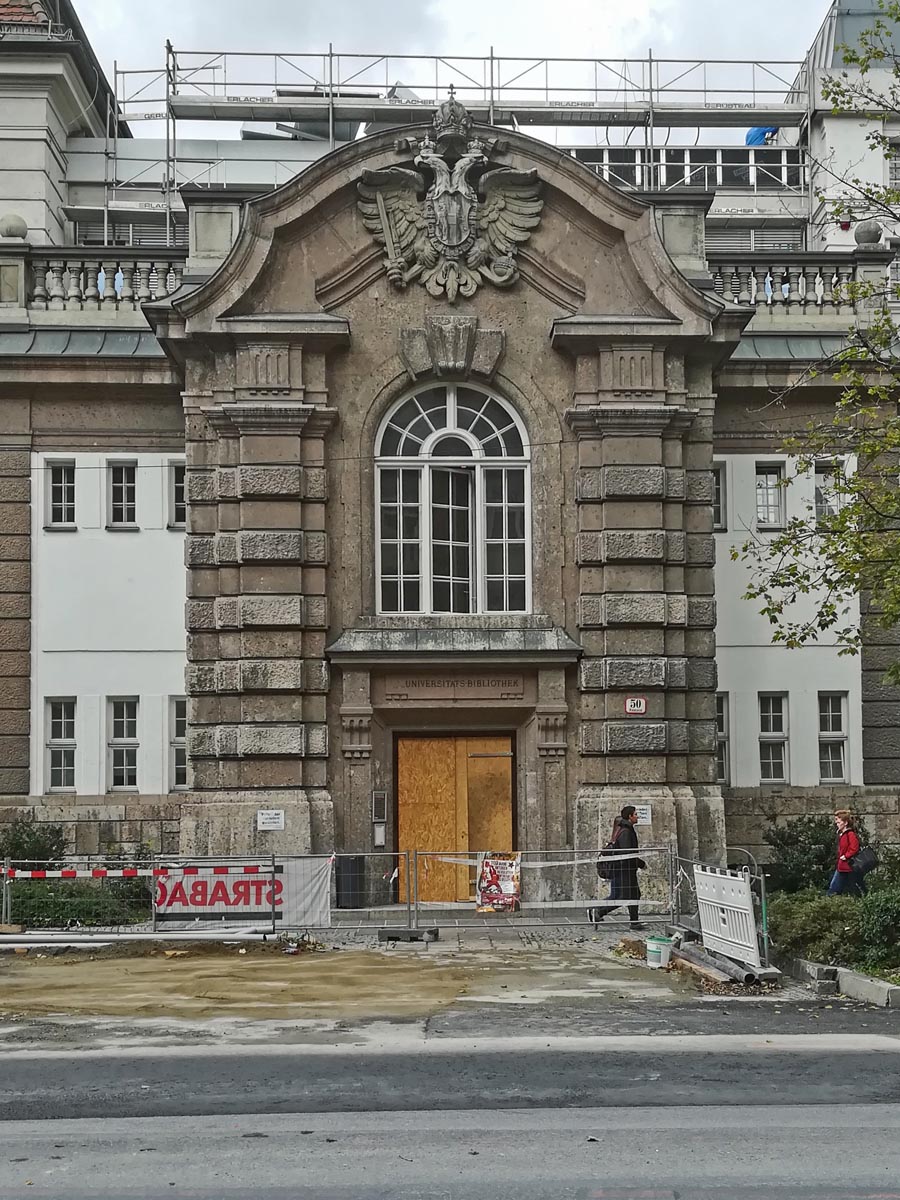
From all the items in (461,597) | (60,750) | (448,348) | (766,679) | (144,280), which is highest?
(144,280)

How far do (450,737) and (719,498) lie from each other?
6.16 metres

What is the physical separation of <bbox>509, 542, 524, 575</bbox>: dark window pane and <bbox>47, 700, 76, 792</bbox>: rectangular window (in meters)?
7.36

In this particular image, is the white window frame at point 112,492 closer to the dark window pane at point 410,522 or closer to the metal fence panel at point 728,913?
the dark window pane at point 410,522

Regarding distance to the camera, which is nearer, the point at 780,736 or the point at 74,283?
the point at 780,736

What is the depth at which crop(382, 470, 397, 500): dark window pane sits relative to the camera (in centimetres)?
2538

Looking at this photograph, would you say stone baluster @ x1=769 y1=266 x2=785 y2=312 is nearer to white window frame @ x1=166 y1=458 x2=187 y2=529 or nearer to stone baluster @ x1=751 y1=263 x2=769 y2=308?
stone baluster @ x1=751 y1=263 x2=769 y2=308

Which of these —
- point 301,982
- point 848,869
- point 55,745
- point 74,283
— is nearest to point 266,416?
point 74,283

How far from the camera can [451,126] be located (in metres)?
25.0

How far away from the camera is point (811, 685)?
27438 millimetres

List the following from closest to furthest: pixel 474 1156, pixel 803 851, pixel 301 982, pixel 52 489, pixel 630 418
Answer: pixel 474 1156
pixel 301 982
pixel 630 418
pixel 803 851
pixel 52 489

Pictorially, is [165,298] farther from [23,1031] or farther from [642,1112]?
[642,1112]

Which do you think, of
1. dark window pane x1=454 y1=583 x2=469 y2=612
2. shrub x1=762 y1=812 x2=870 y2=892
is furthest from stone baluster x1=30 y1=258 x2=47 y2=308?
shrub x1=762 y1=812 x2=870 y2=892

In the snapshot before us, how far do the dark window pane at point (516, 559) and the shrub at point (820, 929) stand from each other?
797 cm

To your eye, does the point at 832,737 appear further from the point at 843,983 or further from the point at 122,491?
the point at 122,491
